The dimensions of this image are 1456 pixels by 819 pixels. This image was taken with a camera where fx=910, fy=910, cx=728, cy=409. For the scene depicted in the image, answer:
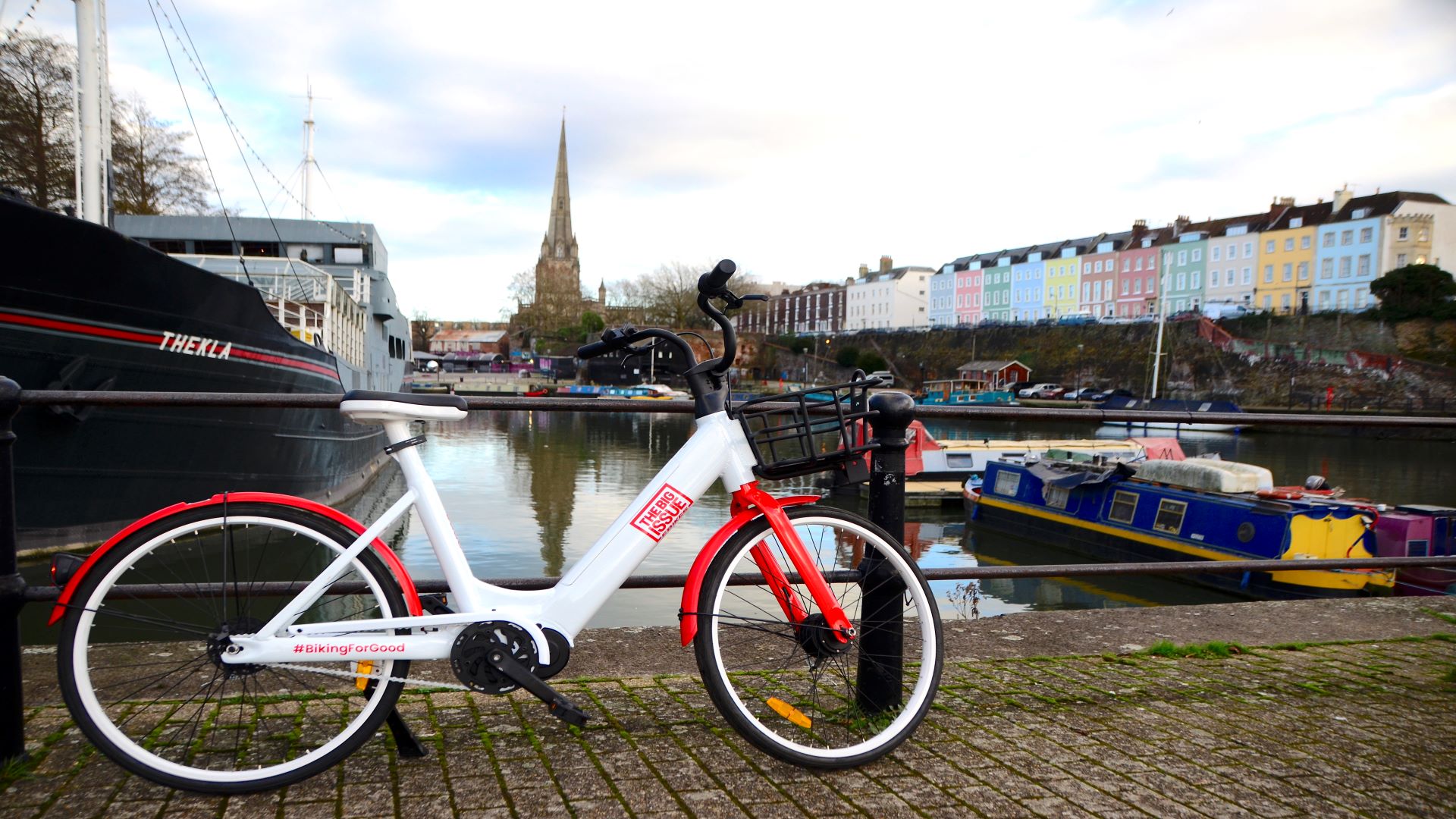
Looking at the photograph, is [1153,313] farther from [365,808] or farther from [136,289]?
[365,808]

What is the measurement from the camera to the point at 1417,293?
50.0 m

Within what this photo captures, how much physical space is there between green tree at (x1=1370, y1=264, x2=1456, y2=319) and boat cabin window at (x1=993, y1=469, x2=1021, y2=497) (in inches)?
1726

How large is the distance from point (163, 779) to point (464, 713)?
701 mm

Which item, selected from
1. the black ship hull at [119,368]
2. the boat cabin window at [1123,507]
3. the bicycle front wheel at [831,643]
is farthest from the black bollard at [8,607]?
the boat cabin window at [1123,507]

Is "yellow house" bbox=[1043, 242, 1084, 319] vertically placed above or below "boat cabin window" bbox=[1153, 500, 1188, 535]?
above

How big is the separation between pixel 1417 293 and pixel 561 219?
84.4m

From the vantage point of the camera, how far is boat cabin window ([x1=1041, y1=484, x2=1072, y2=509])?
663 inches

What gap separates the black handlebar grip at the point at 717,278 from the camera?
6.81ft

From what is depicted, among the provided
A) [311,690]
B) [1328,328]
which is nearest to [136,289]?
[311,690]

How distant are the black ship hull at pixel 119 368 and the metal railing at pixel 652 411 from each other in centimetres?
603

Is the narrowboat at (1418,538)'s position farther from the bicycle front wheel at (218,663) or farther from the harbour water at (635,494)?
the bicycle front wheel at (218,663)

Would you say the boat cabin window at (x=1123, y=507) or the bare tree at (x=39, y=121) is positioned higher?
the bare tree at (x=39, y=121)

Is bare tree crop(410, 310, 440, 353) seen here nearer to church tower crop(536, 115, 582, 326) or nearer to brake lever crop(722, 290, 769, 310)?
church tower crop(536, 115, 582, 326)

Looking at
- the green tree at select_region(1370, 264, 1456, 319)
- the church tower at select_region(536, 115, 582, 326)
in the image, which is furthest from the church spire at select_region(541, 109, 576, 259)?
the green tree at select_region(1370, 264, 1456, 319)
